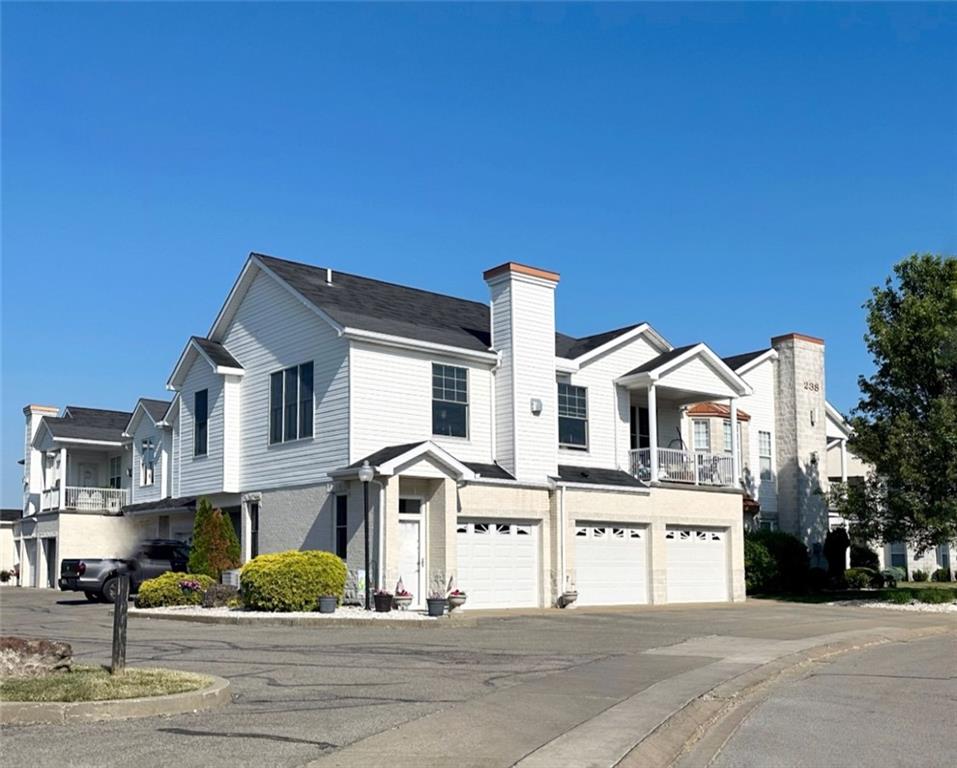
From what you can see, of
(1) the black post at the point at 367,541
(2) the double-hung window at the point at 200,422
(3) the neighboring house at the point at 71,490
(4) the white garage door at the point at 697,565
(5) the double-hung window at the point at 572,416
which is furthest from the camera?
(3) the neighboring house at the point at 71,490

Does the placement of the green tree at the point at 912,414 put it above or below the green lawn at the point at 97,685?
above

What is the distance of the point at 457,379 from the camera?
28.5m

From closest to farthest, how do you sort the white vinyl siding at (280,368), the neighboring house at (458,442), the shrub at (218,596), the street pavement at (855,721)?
the street pavement at (855,721) → the shrub at (218,596) → the neighboring house at (458,442) → the white vinyl siding at (280,368)

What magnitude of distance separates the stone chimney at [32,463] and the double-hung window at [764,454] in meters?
28.6

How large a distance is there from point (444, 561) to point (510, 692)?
13.3 metres

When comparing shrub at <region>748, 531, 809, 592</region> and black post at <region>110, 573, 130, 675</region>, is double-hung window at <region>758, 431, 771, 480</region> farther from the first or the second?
black post at <region>110, 573, 130, 675</region>

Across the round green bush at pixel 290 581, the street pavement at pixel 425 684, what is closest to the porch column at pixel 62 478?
the street pavement at pixel 425 684

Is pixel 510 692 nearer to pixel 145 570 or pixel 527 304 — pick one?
pixel 527 304

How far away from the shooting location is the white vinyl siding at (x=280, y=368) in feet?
87.2

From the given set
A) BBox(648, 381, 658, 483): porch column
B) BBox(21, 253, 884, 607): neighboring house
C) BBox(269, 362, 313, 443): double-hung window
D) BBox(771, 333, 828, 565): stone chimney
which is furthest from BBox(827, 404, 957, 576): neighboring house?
BBox(269, 362, 313, 443): double-hung window

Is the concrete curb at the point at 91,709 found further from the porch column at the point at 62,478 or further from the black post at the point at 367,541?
the porch column at the point at 62,478

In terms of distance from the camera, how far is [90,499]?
41469 mm

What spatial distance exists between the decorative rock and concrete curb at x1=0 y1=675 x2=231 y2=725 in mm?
1530

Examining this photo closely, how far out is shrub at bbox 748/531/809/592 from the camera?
119 ft
